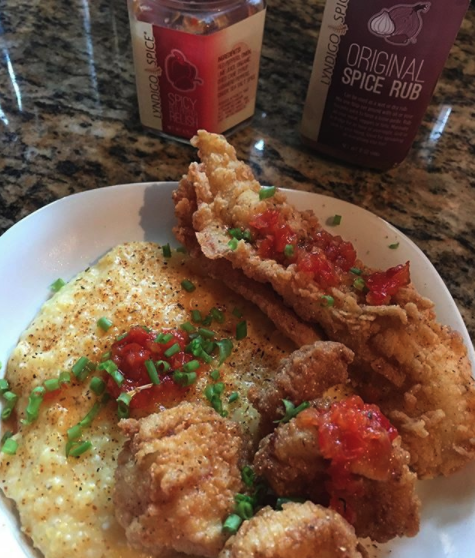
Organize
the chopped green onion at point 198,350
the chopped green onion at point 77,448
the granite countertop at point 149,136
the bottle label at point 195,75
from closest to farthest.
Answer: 1. the chopped green onion at point 77,448
2. the chopped green onion at point 198,350
3. the bottle label at point 195,75
4. the granite countertop at point 149,136

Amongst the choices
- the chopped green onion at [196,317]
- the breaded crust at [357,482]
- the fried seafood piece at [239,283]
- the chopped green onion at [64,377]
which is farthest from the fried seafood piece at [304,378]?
the chopped green onion at [64,377]

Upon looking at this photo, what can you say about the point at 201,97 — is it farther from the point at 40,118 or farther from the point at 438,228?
the point at 438,228

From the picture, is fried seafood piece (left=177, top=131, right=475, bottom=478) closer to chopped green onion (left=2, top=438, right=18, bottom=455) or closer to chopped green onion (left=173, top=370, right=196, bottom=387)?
chopped green onion (left=173, top=370, right=196, bottom=387)

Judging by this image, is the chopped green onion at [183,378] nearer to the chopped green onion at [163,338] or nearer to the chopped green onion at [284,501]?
the chopped green onion at [163,338]

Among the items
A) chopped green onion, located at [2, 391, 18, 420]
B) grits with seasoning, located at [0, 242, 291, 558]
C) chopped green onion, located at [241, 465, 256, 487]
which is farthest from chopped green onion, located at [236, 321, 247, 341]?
chopped green onion, located at [2, 391, 18, 420]

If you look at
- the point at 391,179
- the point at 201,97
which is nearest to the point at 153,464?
the point at 201,97
